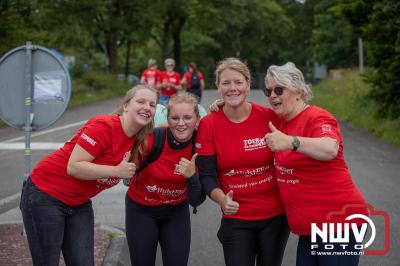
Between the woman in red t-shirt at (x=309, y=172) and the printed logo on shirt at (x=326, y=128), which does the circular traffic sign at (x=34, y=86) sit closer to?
the woman in red t-shirt at (x=309, y=172)

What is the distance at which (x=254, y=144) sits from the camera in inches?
152

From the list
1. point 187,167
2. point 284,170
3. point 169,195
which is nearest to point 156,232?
point 169,195

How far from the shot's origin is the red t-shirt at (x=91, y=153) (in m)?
3.88

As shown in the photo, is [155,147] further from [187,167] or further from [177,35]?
[177,35]

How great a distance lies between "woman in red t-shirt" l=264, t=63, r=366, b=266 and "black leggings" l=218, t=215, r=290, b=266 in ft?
0.81

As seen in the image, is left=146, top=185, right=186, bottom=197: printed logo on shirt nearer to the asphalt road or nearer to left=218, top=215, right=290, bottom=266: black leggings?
left=218, top=215, right=290, bottom=266: black leggings

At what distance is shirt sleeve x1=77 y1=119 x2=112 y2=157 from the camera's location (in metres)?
3.85

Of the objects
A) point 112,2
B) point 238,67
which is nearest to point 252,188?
point 238,67

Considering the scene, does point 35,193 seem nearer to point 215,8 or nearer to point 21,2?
point 21,2

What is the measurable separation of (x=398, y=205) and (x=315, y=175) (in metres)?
5.39

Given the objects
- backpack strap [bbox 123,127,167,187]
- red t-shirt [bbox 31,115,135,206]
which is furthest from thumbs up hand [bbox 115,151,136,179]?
backpack strap [bbox 123,127,167,187]

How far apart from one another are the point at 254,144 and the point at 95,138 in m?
0.99

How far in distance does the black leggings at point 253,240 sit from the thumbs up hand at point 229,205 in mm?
143

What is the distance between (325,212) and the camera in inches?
139
